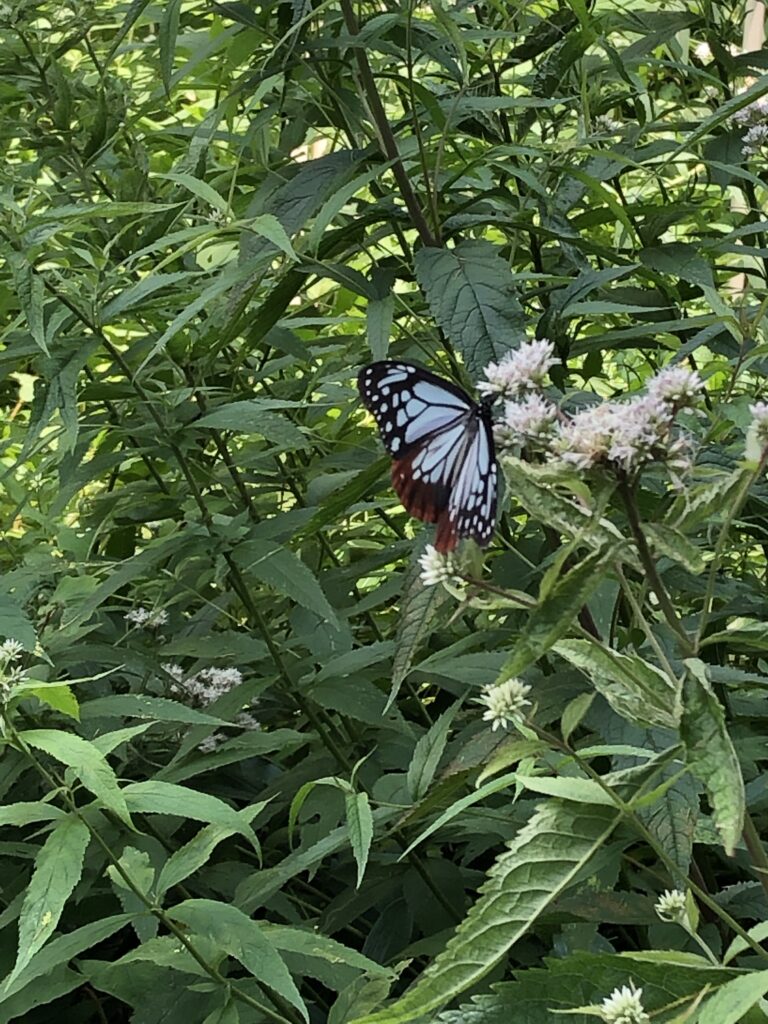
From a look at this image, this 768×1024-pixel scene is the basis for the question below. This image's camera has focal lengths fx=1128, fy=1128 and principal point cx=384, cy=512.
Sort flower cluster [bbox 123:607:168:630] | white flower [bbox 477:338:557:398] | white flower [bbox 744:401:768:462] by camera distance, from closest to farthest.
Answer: white flower [bbox 744:401:768:462]
white flower [bbox 477:338:557:398]
flower cluster [bbox 123:607:168:630]

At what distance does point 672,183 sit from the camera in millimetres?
2324

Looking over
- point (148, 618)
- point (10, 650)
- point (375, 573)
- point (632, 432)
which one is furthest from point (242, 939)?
point (375, 573)

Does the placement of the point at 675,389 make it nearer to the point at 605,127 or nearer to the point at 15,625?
the point at 15,625

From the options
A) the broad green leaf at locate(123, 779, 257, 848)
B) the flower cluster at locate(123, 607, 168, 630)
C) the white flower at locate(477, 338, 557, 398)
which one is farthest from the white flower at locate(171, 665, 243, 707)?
the white flower at locate(477, 338, 557, 398)

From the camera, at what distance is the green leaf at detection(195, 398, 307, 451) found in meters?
1.24

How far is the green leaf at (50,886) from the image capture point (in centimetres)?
78

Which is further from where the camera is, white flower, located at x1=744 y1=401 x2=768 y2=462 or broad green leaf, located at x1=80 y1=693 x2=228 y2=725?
broad green leaf, located at x1=80 y1=693 x2=228 y2=725

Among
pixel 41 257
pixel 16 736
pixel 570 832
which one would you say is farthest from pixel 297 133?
pixel 570 832

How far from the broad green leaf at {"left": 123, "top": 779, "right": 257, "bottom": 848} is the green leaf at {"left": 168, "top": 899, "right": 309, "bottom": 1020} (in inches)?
2.7

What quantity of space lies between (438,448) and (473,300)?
23 centimetres

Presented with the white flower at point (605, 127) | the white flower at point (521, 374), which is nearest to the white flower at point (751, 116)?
the white flower at point (605, 127)

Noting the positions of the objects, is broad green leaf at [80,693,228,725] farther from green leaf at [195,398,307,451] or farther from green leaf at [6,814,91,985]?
green leaf at [195,398,307,451]

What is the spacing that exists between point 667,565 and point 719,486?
0.58 metres

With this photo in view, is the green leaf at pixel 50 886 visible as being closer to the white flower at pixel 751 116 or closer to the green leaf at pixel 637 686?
the green leaf at pixel 637 686
